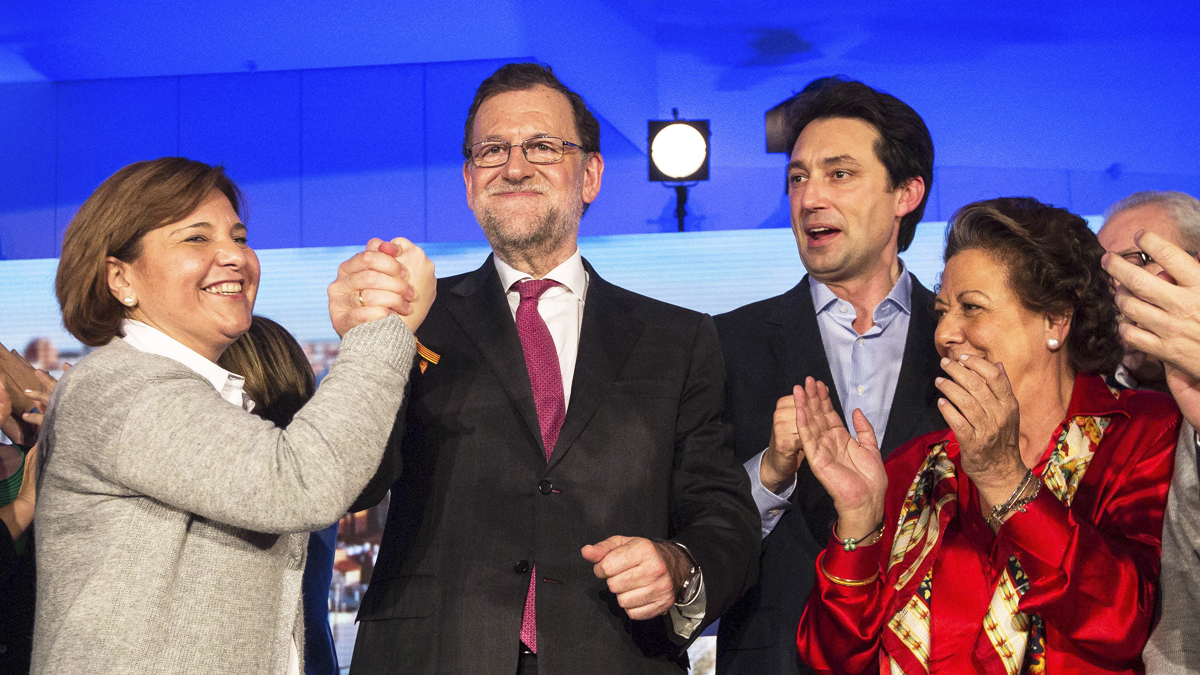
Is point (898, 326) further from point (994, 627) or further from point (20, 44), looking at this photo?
point (20, 44)

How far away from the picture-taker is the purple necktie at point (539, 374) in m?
1.80

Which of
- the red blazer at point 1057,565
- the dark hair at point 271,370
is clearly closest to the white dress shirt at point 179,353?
the dark hair at point 271,370

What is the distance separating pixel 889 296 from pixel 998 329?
56 cm

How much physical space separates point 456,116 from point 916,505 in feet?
13.0

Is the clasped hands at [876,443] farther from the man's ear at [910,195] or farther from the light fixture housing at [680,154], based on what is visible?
the light fixture housing at [680,154]

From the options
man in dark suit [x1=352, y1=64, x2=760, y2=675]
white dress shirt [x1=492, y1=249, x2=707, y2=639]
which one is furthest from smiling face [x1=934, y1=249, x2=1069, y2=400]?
white dress shirt [x1=492, y1=249, x2=707, y2=639]

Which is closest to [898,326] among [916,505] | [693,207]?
[916,505]

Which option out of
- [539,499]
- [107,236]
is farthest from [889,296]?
[107,236]

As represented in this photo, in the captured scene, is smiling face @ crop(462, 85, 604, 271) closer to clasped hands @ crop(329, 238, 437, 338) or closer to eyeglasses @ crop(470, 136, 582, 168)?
eyeglasses @ crop(470, 136, 582, 168)

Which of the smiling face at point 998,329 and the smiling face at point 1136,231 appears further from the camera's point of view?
the smiling face at point 1136,231

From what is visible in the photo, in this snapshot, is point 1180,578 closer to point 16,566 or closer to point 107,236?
point 107,236

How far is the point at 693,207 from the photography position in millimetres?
4648

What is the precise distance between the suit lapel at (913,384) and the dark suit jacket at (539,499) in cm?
45

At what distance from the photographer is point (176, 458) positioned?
1338 mm
